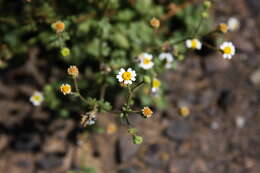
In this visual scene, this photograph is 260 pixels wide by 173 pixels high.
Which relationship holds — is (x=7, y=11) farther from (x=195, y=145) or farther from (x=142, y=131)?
(x=195, y=145)

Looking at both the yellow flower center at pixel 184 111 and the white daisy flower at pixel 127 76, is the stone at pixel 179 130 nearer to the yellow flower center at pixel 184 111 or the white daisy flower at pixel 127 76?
the yellow flower center at pixel 184 111

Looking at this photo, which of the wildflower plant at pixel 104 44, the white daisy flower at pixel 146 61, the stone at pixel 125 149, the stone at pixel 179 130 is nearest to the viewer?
the white daisy flower at pixel 146 61

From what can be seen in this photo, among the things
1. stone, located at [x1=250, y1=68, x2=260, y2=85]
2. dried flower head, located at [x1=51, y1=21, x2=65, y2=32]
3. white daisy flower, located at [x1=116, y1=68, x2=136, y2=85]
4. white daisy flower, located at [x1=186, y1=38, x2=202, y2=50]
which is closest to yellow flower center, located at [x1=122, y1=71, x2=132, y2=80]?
white daisy flower, located at [x1=116, y1=68, x2=136, y2=85]

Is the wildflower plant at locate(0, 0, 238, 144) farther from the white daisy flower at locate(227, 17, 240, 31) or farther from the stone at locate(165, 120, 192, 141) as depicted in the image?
the white daisy flower at locate(227, 17, 240, 31)

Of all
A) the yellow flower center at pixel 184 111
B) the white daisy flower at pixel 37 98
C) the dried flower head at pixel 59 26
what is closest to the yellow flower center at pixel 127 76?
the dried flower head at pixel 59 26

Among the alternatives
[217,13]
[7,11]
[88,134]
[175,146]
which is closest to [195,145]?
[175,146]

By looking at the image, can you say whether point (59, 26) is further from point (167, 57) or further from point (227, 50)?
point (227, 50)
